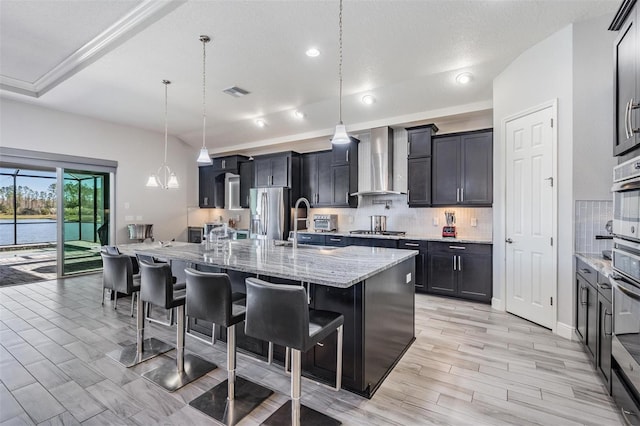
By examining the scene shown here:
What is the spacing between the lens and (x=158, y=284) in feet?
7.47

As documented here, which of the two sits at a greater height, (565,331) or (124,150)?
(124,150)

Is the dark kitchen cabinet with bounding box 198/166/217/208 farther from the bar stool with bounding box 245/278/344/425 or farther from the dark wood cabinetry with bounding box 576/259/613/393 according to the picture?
the dark wood cabinetry with bounding box 576/259/613/393

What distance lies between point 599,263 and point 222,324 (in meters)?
2.80

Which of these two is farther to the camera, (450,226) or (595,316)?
(450,226)

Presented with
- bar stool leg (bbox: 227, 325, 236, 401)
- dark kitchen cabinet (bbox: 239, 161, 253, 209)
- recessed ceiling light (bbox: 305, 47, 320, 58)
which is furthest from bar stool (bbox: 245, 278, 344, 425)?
dark kitchen cabinet (bbox: 239, 161, 253, 209)

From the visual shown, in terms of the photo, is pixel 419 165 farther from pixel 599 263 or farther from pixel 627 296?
pixel 627 296

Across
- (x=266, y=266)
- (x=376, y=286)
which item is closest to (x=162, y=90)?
(x=266, y=266)

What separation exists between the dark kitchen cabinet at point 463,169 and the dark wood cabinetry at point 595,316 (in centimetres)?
171

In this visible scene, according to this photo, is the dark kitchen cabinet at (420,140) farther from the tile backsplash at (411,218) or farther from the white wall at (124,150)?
the white wall at (124,150)

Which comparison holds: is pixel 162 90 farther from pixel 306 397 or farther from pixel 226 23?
pixel 306 397

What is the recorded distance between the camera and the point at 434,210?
16.6ft

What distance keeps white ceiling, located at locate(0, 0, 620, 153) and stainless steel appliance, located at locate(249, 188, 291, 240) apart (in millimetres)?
1635

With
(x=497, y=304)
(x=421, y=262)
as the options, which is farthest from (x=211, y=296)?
(x=497, y=304)

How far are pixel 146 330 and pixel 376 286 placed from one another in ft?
8.69
